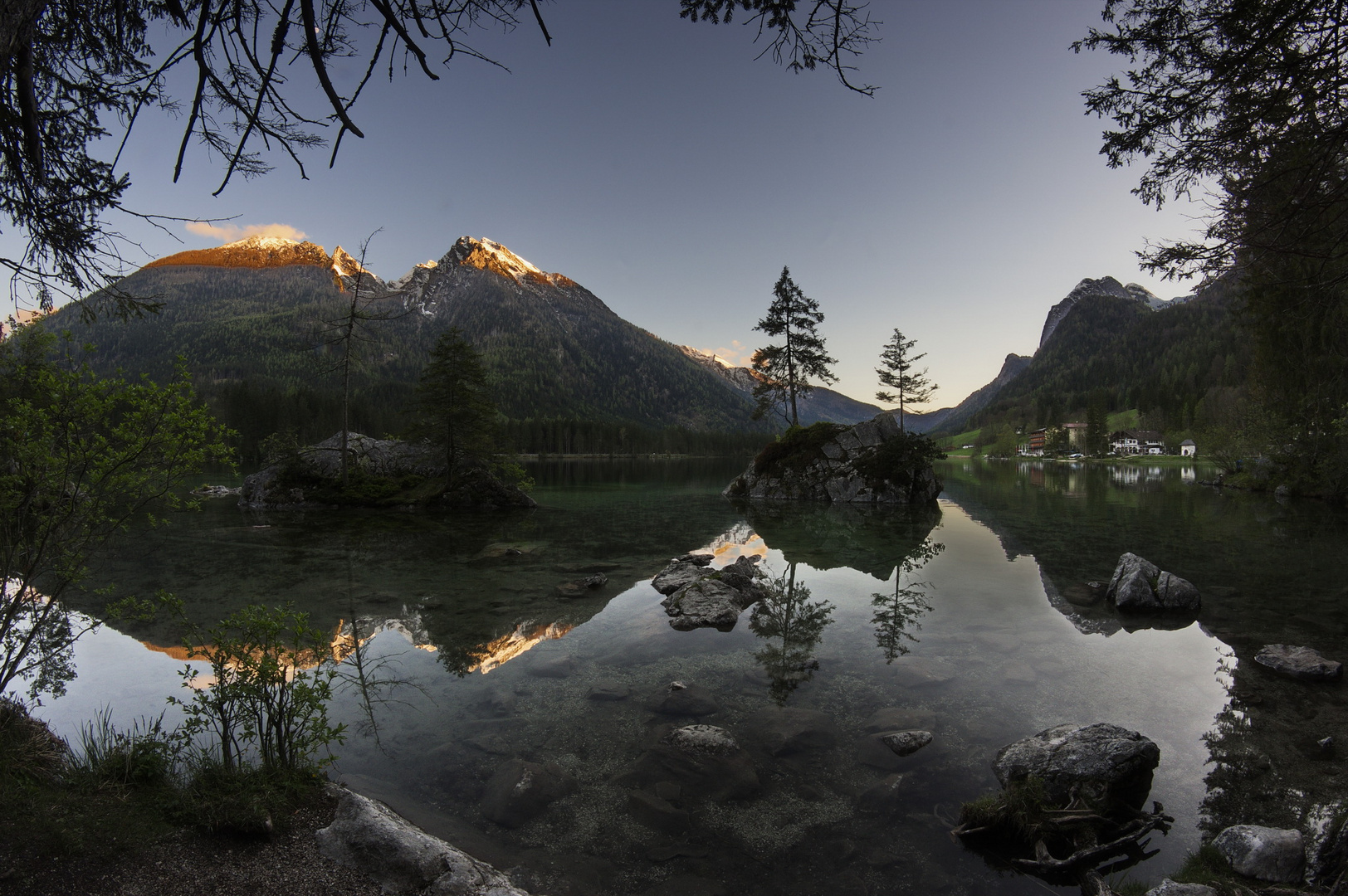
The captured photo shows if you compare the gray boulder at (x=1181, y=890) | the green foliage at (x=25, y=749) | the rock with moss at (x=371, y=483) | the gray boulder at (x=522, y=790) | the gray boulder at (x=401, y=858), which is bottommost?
the gray boulder at (x=522, y=790)

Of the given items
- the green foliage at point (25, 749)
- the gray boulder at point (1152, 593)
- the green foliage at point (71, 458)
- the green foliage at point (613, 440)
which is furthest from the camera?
the green foliage at point (613, 440)


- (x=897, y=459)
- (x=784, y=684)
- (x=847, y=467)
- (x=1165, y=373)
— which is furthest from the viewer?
(x=1165, y=373)

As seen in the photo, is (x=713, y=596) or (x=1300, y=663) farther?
(x=713, y=596)

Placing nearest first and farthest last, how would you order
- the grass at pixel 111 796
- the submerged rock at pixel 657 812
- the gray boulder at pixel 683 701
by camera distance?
the grass at pixel 111 796 → the submerged rock at pixel 657 812 → the gray boulder at pixel 683 701

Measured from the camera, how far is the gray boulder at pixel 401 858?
4277mm

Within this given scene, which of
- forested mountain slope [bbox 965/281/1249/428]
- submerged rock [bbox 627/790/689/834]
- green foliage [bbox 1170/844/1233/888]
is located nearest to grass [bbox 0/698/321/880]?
submerged rock [bbox 627/790/689/834]

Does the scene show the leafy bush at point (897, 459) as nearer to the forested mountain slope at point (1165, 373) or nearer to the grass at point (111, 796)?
the grass at point (111, 796)

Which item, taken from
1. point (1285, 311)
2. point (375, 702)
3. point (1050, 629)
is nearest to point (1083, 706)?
point (1050, 629)

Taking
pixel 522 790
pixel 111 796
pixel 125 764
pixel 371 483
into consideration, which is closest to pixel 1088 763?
pixel 522 790

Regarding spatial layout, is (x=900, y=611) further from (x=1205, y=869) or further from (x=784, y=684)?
(x=1205, y=869)

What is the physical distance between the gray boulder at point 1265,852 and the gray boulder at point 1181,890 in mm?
865

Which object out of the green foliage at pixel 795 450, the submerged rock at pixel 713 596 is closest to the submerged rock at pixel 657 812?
the submerged rock at pixel 713 596

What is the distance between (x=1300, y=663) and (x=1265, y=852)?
695 centimetres

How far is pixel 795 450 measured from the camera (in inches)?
1624
